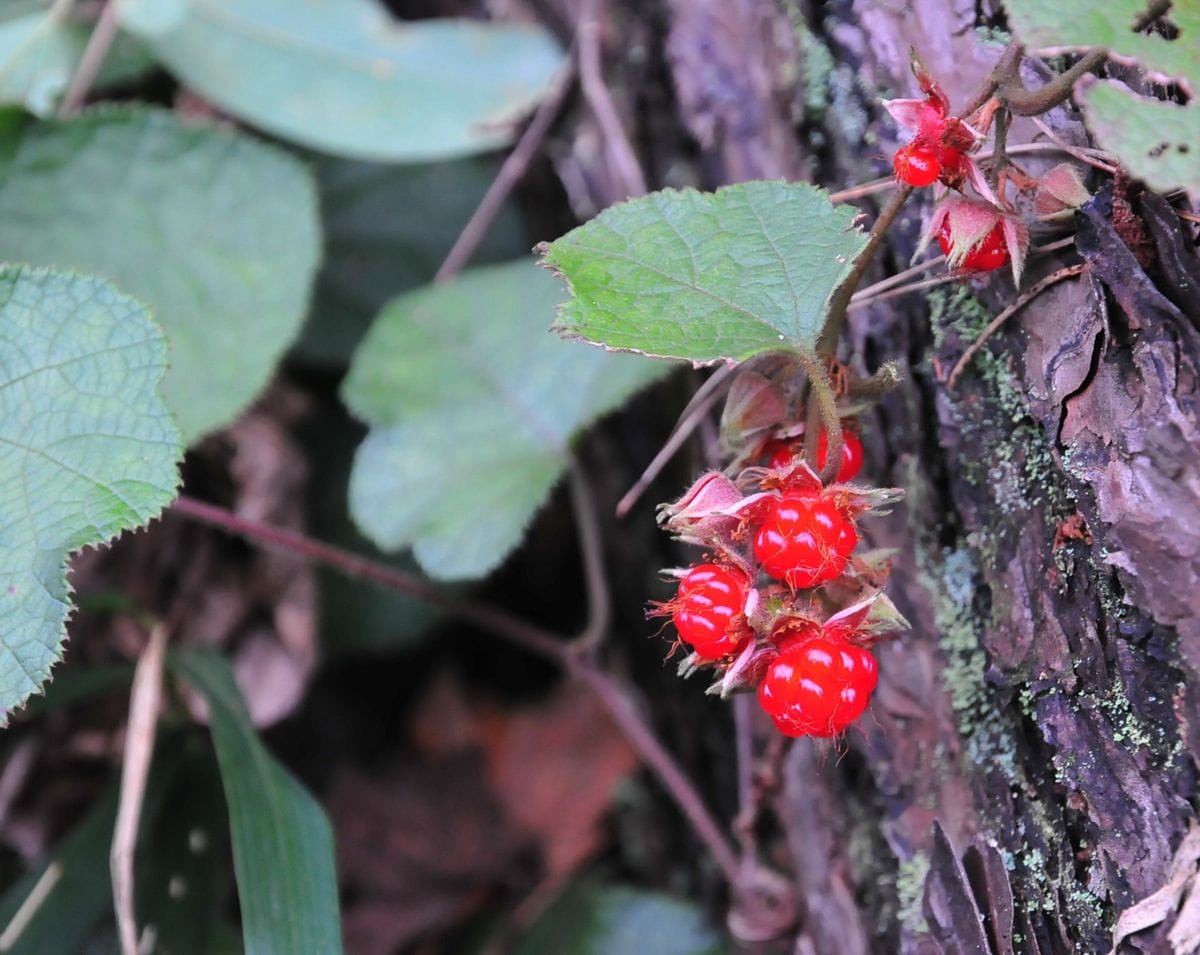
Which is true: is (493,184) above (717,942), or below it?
above

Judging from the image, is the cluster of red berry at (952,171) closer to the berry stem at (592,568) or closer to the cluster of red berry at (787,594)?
the cluster of red berry at (787,594)

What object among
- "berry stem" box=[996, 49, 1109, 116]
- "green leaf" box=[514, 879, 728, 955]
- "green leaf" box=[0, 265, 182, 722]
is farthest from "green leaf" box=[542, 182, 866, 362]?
"green leaf" box=[514, 879, 728, 955]

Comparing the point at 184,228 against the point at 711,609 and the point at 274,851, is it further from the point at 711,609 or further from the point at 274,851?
the point at 711,609

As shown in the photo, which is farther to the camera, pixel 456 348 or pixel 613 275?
pixel 456 348

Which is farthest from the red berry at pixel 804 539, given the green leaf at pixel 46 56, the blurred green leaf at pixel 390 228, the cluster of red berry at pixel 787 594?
the green leaf at pixel 46 56

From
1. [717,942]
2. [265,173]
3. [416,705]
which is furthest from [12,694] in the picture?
[416,705]

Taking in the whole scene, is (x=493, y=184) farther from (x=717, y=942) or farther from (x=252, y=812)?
(x=717, y=942)
